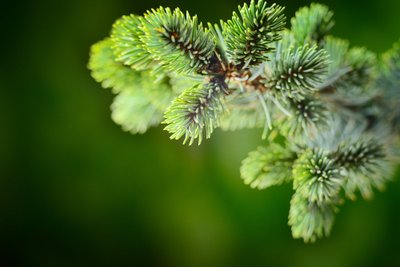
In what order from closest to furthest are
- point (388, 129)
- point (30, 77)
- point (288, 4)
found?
point (388, 129) → point (288, 4) → point (30, 77)

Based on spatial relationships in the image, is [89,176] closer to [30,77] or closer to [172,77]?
[30,77]

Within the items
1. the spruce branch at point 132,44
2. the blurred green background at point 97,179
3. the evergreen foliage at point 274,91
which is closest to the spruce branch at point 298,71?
the evergreen foliage at point 274,91

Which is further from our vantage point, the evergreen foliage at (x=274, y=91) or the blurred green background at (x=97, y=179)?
the blurred green background at (x=97, y=179)

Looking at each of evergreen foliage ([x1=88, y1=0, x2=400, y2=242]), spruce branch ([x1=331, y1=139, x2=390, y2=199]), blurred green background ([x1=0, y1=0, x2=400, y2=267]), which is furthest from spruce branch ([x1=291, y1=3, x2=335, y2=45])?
blurred green background ([x1=0, y1=0, x2=400, y2=267])

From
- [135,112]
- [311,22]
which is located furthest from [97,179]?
[311,22]

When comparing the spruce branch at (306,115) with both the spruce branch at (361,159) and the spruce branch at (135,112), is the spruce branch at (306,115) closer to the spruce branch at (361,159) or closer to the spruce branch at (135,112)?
the spruce branch at (361,159)

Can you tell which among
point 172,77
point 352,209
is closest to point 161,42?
point 172,77

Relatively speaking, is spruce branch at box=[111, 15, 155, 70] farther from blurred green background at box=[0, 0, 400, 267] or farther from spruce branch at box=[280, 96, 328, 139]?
blurred green background at box=[0, 0, 400, 267]
